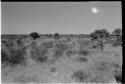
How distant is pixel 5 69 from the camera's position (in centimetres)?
366

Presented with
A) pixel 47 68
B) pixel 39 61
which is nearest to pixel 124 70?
pixel 47 68

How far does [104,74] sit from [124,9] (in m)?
1.91

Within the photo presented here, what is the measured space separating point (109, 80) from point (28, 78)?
151 cm

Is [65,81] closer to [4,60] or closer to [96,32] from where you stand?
[4,60]

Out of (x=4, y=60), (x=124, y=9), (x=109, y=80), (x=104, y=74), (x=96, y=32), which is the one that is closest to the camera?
(x=124, y=9)

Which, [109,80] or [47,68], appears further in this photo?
[47,68]

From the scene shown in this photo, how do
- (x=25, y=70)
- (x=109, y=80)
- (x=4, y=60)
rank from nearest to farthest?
(x=109, y=80) < (x=25, y=70) < (x=4, y=60)

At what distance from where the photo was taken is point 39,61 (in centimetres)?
453

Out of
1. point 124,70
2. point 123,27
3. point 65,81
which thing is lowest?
point 65,81

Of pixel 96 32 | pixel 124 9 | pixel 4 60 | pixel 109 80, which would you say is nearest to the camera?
pixel 124 9

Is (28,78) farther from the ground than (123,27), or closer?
closer

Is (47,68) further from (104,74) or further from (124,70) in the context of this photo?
(124,70)

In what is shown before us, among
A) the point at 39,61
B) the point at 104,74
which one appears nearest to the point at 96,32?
the point at 39,61

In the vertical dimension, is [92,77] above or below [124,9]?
below
